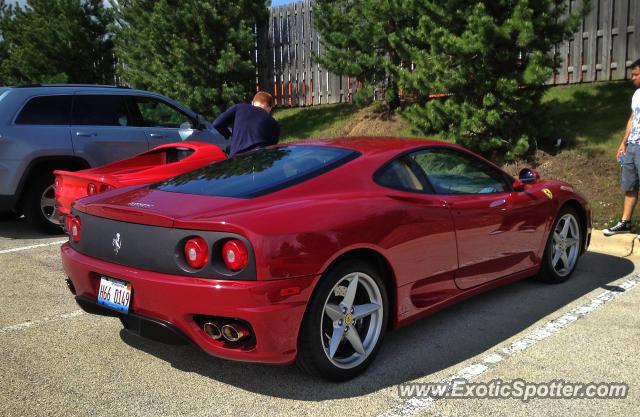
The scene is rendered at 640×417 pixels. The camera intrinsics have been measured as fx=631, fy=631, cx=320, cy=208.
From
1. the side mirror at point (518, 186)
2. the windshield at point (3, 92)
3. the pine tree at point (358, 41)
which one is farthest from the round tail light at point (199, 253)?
the pine tree at point (358, 41)

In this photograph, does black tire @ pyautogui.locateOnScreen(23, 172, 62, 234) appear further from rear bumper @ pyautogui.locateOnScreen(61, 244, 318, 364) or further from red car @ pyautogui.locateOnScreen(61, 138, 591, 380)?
rear bumper @ pyautogui.locateOnScreen(61, 244, 318, 364)

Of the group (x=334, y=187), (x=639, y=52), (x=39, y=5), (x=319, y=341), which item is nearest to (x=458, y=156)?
(x=334, y=187)

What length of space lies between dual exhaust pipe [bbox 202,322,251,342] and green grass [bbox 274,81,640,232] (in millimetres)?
5235

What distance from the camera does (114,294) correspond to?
3445mm

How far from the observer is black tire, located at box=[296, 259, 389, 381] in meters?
3.30

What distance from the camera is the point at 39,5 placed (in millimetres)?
19953

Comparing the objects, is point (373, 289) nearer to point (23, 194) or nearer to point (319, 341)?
point (319, 341)

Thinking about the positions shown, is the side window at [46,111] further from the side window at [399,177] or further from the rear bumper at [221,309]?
the side window at [399,177]

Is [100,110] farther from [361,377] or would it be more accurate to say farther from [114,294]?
[361,377]

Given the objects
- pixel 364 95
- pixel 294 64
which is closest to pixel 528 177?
pixel 364 95

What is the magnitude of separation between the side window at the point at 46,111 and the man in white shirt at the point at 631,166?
21.2 ft

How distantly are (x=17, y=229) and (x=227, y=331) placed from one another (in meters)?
6.07

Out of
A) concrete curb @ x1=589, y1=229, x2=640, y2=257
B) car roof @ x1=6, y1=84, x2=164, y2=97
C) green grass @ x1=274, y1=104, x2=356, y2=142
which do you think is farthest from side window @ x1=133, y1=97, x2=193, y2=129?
concrete curb @ x1=589, y1=229, x2=640, y2=257

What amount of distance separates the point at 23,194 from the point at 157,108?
2.19 m
